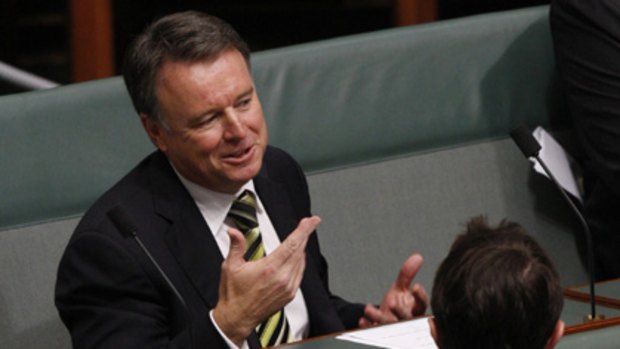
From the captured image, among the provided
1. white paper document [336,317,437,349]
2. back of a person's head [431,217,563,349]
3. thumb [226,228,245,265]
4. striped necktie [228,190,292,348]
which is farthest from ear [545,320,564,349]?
striped necktie [228,190,292,348]

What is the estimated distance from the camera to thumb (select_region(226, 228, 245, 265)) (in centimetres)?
220

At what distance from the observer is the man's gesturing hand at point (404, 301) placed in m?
2.46

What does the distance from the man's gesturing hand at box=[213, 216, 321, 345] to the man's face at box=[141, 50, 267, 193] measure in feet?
0.81

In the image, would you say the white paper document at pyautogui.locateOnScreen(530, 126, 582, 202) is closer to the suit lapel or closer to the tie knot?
the tie knot

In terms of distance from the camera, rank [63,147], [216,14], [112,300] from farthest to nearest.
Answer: [216,14], [63,147], [112,300]

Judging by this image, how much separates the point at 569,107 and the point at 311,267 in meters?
0.97

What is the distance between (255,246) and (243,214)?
0.22 ft

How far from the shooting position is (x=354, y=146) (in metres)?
3.22

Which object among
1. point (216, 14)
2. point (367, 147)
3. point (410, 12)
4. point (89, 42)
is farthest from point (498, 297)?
point (410, 12)

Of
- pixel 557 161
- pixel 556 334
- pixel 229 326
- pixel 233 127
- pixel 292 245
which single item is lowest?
pixel 557 161

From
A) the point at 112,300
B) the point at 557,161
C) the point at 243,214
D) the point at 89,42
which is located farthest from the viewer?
the point at 89,42

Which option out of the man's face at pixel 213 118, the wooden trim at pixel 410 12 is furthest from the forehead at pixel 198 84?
the wooden trim at pixel 410 12

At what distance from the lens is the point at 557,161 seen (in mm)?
3299

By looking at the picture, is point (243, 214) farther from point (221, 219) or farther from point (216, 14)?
point (216, 14)
